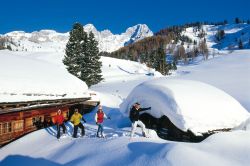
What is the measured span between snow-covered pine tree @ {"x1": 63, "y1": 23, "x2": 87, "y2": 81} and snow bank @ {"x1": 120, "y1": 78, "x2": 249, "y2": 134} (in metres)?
28.2

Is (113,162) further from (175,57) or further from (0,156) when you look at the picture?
(175,57)

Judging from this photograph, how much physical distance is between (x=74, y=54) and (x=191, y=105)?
33.2 m

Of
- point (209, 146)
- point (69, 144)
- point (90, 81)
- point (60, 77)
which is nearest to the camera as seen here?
point (209, 146)

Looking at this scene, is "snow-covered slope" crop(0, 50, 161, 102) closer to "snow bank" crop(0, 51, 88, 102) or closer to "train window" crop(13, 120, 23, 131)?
"snow bank" crop(0, 51, 88, 102)

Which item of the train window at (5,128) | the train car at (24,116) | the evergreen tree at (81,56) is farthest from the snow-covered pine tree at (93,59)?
the train window at (5,128)

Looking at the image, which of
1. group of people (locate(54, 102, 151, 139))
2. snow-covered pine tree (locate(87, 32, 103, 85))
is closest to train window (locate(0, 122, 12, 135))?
group of people (locate(54, 102, 151, 139))

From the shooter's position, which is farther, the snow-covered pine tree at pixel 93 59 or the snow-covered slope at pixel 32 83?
the snow-covered pine tree at pixel 93 59

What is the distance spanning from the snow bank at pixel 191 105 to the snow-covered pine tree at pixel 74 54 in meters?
28.2

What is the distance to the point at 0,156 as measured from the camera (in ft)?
52.5

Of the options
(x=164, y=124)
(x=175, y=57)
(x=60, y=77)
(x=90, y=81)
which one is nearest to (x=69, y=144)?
(x=164, y=124)

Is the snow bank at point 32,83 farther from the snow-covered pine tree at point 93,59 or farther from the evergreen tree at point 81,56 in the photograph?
the snow-covered pine tree at point 93,59

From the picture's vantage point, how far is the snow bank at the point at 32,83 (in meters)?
18.0

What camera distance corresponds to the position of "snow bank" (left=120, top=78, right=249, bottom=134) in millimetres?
16609

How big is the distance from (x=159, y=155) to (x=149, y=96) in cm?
768
